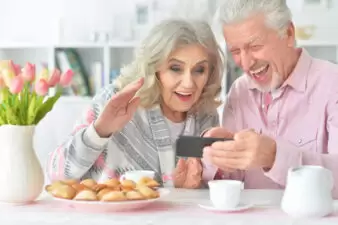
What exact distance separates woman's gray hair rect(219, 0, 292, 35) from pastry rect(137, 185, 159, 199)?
669mm

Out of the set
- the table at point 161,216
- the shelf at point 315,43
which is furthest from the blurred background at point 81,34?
the table at point 161,216

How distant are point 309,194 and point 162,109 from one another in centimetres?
76

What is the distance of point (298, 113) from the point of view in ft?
6.31

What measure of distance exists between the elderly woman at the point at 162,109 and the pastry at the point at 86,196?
1.34 ft

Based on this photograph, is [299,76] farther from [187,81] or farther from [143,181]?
[143,181]

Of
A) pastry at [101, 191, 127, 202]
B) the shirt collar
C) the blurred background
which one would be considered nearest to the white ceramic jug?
pastry at [101, 191, 127, 202]

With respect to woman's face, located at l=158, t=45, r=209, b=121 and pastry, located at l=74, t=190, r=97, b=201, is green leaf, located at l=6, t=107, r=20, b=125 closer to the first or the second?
pastry, located at l=74, t=190, r=97, b=201

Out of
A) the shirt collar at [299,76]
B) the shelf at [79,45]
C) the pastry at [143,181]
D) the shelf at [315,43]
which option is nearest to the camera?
the pastry at [143,181]

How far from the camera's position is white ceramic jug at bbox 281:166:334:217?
134 centimetres

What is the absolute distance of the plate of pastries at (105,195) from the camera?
4.53 feet

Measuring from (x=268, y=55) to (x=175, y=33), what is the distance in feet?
0.94

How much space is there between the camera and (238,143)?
1473mm

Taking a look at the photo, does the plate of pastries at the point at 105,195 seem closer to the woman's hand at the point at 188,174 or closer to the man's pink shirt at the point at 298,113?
the woman's hand at the point at 188,174

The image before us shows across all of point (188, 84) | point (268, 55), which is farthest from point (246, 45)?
point (188, 84)
